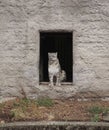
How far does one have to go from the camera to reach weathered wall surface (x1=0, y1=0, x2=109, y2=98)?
1065cm

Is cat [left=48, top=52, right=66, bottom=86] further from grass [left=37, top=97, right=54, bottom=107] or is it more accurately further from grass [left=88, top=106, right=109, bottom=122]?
grass [left=88, top=106, right=109, bottom=122]

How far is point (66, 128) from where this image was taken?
8.15 m

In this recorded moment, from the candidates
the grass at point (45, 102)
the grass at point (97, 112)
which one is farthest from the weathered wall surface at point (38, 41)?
the grass at point (97, 112)

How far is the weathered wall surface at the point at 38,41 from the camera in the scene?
→ 34.9 feet

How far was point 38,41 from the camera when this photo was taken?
1078 cm

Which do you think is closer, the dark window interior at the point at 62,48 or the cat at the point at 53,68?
the cat at the point at 53,68

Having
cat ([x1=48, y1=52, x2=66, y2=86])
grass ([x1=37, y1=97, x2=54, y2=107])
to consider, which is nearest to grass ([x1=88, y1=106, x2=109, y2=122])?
grass ([x1=37, y1=97, x2=54, y2=107])

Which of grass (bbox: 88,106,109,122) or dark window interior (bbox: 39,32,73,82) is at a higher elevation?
dark window interior (bbox: 39,32,73,82)

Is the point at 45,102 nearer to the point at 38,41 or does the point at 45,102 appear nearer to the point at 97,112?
the point at 97,112

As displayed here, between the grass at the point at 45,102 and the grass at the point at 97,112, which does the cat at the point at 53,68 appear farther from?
the grass at the point at 97,112

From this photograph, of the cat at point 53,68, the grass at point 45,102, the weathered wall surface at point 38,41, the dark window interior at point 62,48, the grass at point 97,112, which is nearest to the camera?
the grass at point 97,112

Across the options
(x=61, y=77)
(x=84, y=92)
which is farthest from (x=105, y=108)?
(x=61, y=77)

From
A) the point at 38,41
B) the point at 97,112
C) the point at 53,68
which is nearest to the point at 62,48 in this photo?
the point at 53,68

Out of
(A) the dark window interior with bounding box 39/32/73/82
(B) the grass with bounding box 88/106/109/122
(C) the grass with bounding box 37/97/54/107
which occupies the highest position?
(A) the dark window interior with bounding box 39/32/73/82
